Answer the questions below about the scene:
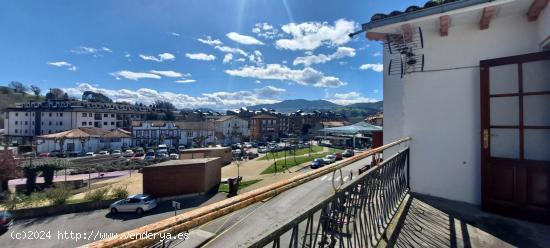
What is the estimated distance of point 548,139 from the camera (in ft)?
11.4

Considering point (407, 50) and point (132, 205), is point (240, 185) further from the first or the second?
point (407, 50)

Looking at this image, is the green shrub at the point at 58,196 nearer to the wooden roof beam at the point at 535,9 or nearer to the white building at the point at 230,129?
the wooden roof beam at the point at 535,9

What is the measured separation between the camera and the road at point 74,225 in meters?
12.7

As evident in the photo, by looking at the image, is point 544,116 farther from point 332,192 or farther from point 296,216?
point 296,216

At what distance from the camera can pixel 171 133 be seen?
189 ft

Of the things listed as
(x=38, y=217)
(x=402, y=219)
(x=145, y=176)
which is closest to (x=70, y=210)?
(x=38, y=217)

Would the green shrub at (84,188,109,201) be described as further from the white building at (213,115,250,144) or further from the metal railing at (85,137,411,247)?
the white building at (213,115,250,144)

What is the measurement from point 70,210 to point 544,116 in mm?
21931

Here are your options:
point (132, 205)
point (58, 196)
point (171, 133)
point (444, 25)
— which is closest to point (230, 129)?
point (171, 133)

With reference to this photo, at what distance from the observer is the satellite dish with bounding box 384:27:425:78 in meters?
4.50

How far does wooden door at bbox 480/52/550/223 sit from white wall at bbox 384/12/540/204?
0.95 ft

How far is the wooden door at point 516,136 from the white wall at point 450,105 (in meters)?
0.29

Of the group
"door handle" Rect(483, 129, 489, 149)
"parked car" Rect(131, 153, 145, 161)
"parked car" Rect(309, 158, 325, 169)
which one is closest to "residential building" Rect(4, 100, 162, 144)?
"parked car" Rect(131, 153, 145, 161)

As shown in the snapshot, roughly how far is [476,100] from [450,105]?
347mm
